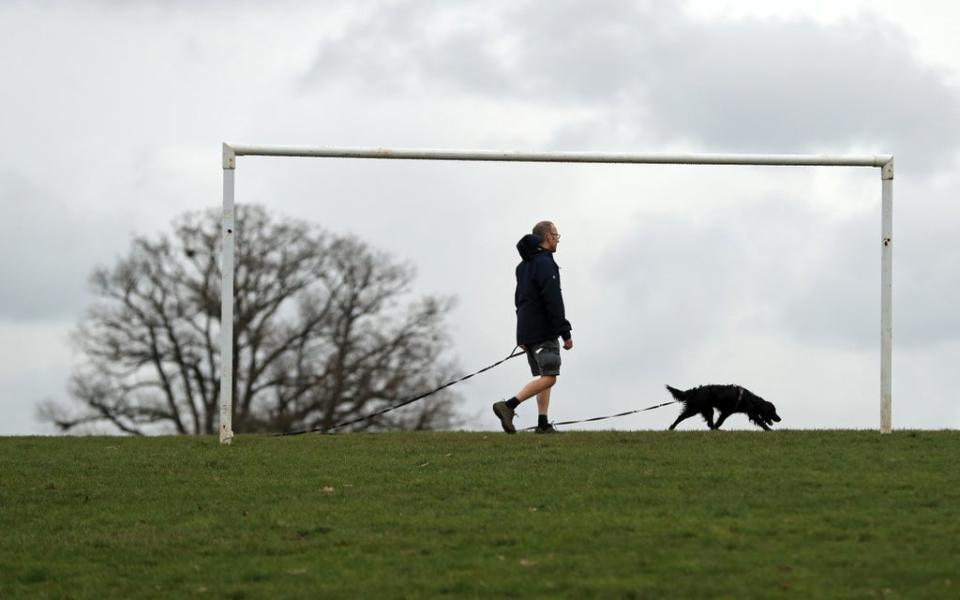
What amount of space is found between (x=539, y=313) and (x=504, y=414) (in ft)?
3.80

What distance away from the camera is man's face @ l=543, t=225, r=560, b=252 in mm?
15883

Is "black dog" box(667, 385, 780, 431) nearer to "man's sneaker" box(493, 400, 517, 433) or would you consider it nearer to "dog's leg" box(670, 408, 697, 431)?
"dog's leg" box(670, 408, 697, 431)

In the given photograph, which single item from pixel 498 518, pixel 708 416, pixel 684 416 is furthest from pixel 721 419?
pixel 498 518

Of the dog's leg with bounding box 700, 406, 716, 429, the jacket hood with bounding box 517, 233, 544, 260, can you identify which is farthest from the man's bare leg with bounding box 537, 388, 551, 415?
the dog's leg with bounding box 700, 406, 716, 429

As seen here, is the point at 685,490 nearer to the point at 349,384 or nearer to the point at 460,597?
the point at 460,597

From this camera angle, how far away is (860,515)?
10.8m

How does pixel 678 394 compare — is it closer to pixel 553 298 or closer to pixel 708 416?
pixel 708 416

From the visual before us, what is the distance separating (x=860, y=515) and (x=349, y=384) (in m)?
28.7

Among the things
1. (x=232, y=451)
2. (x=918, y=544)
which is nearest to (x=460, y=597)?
(x=918, y=544)

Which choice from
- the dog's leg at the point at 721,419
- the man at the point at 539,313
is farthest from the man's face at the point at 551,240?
the dog's leg at the point at 721,419

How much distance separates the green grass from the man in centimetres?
63

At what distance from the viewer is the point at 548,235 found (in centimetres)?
1589

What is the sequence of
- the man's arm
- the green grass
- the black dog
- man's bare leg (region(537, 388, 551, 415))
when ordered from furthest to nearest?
1. the black dog
2. man's bare leg (region(537, 388, 551, 415))
3. the man's arm
4. the green grass

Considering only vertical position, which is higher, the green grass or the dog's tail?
the dog's tail
